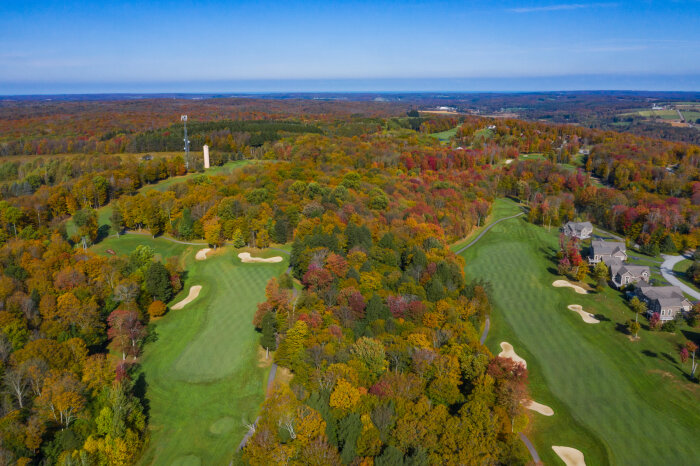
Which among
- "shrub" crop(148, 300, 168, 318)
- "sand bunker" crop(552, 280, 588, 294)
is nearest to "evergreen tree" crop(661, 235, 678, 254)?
"sand bunker" crop(552, 280, 588, 294)

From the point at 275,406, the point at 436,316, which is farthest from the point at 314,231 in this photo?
the point at 275,406

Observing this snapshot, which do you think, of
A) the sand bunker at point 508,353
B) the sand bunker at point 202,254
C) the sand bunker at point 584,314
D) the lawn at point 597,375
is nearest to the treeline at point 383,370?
the sand bunker at point 508,353

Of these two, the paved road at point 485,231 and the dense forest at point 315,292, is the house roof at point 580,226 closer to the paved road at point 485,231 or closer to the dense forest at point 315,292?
the dense forest at point 315,292

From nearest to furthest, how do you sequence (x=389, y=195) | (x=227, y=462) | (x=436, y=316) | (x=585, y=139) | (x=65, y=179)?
(x=227, y=462)
(x=436, y=316)
(x=389, y=195)
(x=65, y=179)
(x=585, y=139)

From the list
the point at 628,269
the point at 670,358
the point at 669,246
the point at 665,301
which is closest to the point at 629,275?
the point at 628,269

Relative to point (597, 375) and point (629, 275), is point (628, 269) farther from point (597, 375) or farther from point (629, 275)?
point (597, 375)

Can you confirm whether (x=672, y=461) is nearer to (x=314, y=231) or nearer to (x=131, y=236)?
(x=314, y=231)
